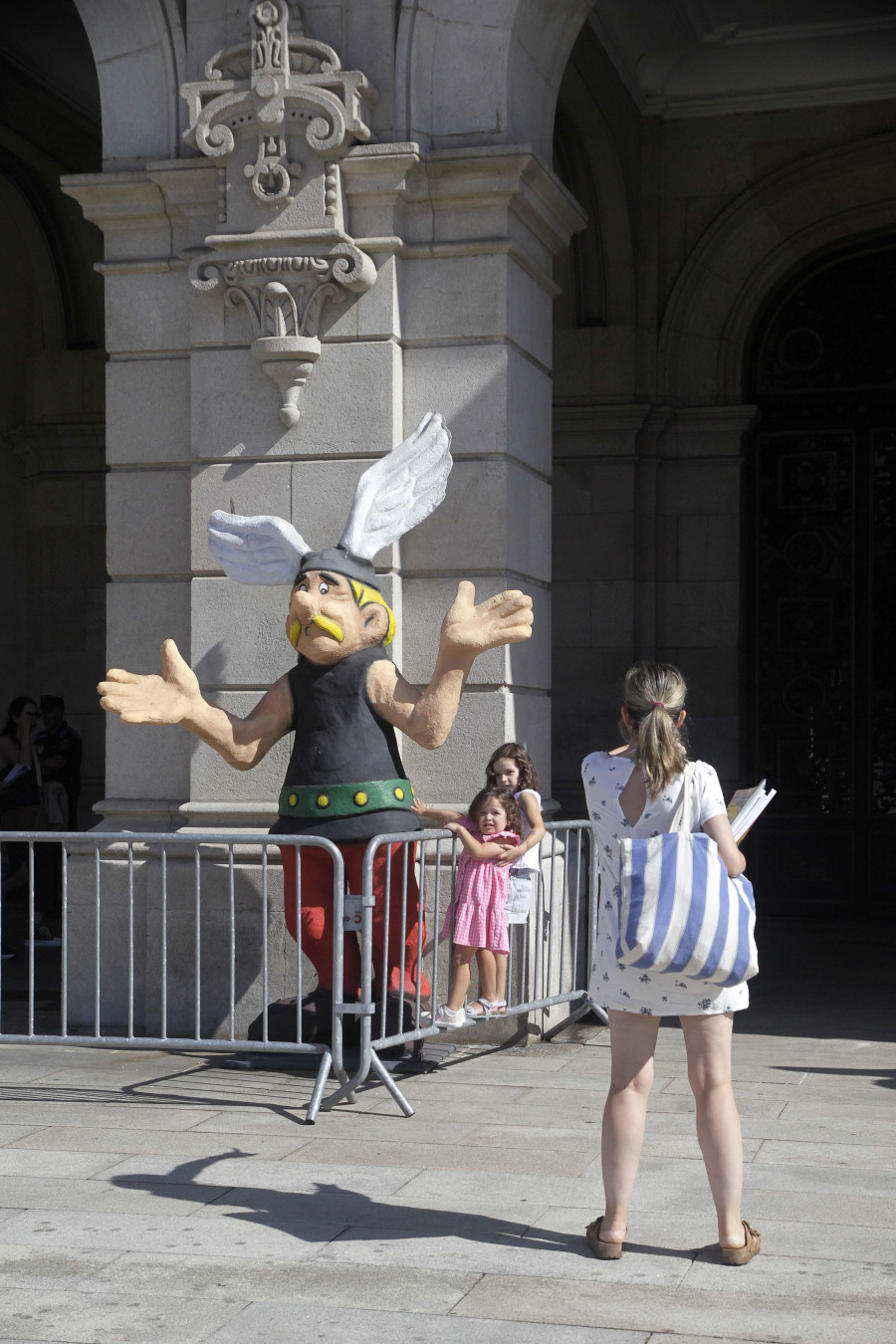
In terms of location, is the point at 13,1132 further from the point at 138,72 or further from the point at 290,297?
the point at 138,72

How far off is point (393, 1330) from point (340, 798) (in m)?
3.18

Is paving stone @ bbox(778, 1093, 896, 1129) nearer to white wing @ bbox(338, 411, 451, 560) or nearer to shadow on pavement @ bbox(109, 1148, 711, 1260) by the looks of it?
shadow on pavement @ bbox(109, 1148, 711, 1260)

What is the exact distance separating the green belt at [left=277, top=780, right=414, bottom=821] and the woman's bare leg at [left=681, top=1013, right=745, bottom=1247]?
263cm

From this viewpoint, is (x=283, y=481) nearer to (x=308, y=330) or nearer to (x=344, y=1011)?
(x=308, y=330)

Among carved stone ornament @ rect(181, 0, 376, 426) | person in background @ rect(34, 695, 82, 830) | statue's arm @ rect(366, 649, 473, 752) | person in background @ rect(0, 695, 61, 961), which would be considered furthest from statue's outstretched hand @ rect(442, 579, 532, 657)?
person in background @ rect(34, 695, 82, 830)

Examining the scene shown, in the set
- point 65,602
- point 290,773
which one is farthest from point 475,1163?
point 65,602

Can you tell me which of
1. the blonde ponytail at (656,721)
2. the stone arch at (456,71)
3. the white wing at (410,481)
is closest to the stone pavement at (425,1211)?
the blonde ponytail at (656,721)

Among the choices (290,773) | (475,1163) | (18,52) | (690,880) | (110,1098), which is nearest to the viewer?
(690,880)

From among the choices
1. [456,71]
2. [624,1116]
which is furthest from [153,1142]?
[456,71]

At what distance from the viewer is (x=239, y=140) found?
26.1ft

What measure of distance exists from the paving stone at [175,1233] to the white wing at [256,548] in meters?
3.12

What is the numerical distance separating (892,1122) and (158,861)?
141 inches

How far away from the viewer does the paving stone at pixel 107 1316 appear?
13.2 feet

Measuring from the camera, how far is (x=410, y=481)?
7.38 meters
